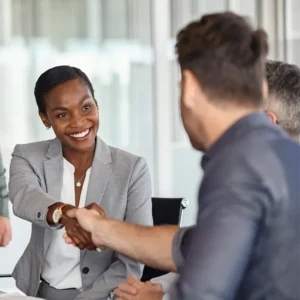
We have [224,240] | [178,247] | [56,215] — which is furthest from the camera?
[56,215]

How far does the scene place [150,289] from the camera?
218cm

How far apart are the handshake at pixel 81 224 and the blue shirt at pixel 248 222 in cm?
64

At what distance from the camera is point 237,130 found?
142 centimetres

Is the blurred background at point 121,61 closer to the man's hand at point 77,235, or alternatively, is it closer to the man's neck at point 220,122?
the man's hand at point 77,235

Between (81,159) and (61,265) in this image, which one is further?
(81,159)

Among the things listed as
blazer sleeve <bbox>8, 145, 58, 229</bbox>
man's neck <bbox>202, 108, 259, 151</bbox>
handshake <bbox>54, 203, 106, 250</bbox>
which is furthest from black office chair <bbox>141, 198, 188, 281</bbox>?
man's neck <bbox>202, 108, 259, 151</bbox>

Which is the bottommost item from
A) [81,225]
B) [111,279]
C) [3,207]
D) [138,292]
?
[111,279]

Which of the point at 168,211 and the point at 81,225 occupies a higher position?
Result: the point at 81,225

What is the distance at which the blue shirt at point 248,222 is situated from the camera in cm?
130

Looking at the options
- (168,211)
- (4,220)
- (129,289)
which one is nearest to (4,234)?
(4,220)

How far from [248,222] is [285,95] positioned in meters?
1.03

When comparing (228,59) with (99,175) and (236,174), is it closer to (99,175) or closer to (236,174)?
(236,174)

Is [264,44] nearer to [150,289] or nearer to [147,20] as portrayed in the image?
[150,289]

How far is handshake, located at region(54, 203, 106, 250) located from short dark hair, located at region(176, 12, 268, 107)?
25.2 inches
